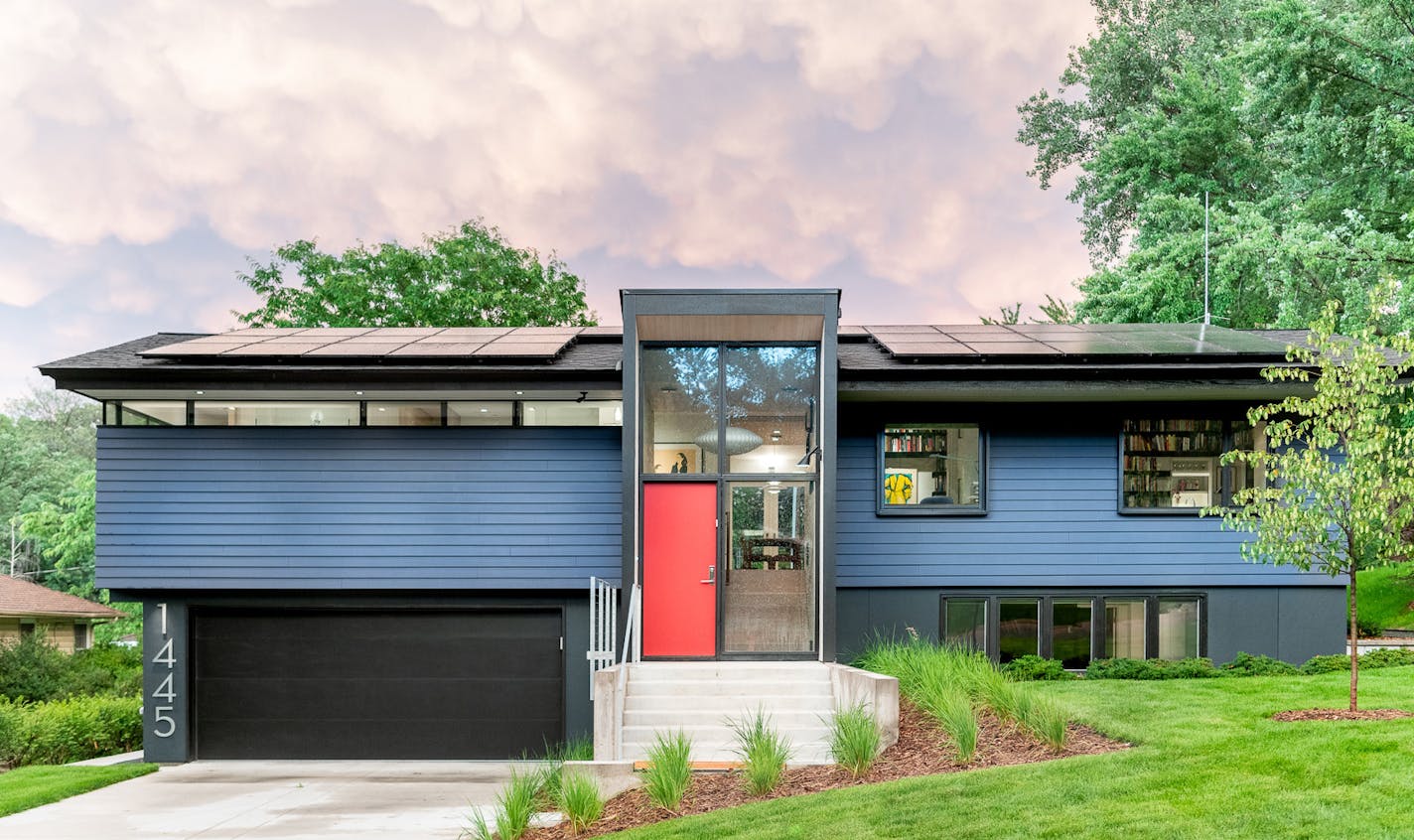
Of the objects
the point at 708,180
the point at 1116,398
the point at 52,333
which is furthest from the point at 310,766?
the point at 52,333

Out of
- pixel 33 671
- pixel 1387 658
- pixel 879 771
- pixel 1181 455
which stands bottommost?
pixel 33 671

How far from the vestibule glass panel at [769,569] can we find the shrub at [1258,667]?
4919mm

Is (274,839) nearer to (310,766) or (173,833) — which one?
(173,833)

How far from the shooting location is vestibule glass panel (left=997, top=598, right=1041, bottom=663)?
1184cm

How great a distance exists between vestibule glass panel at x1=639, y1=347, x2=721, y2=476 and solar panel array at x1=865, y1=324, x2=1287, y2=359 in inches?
89.8

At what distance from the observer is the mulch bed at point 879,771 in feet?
23.4

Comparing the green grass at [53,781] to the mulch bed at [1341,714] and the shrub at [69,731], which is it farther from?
the mulch bed at [1341,714]

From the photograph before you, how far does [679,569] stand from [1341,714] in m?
6.18

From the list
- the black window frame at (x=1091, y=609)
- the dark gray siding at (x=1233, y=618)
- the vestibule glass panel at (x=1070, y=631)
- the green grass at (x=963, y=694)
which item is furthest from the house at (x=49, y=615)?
the vestibule glass panel at (x=1070, y=631)

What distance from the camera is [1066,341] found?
41.3 ft

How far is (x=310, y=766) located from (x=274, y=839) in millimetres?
4074

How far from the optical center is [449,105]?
2714cm

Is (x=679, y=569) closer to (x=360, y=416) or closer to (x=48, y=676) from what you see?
(x=360, y=416)

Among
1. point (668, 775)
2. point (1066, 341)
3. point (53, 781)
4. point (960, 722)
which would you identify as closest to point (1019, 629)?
point (1066, 341)
